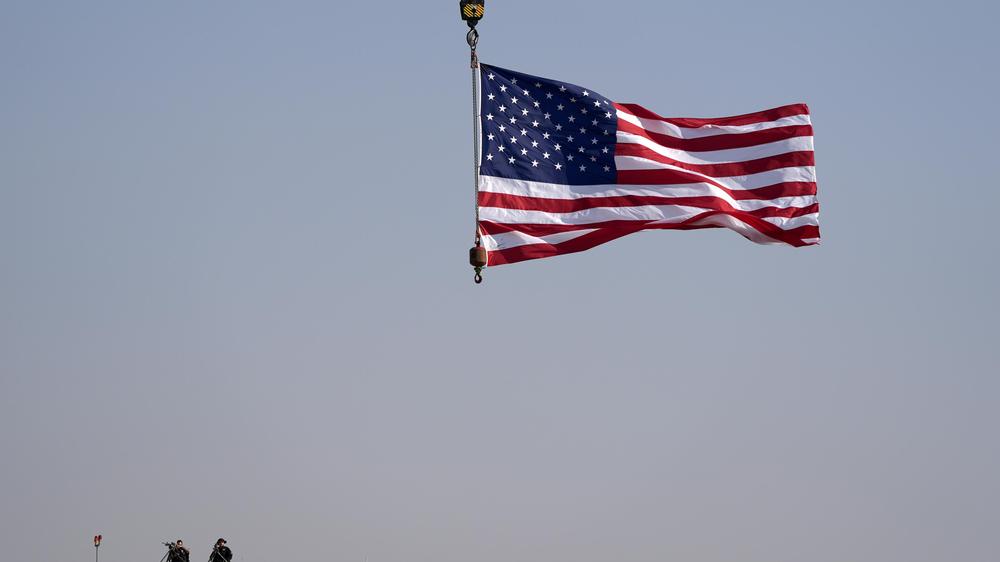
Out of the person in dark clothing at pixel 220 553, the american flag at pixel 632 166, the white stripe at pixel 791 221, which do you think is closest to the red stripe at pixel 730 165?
the american flag at pixel 632 166

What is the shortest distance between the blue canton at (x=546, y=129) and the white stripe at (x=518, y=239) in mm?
1557

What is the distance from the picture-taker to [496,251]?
3891 cm

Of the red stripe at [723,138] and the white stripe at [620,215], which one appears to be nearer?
the white stripe at [620,215]

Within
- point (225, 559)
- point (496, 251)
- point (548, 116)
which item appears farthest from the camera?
point (225, 559)

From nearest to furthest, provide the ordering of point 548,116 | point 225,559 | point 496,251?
point 496,251 → point 548,116 → point 225,559

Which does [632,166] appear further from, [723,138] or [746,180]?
[746,180]

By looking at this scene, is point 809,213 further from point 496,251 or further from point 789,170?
point 496,251

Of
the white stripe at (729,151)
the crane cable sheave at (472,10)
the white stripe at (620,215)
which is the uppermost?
the crane cable sheave at (472,10)

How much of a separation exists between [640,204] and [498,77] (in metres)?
4.90

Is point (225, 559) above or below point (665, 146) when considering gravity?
below

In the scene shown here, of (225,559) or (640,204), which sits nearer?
(640,204)

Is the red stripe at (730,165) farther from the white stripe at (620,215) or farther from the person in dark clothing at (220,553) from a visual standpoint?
the person in dark clothing at (220,553)

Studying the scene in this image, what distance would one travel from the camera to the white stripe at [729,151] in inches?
1613

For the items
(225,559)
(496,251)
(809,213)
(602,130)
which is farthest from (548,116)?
(225,559)
